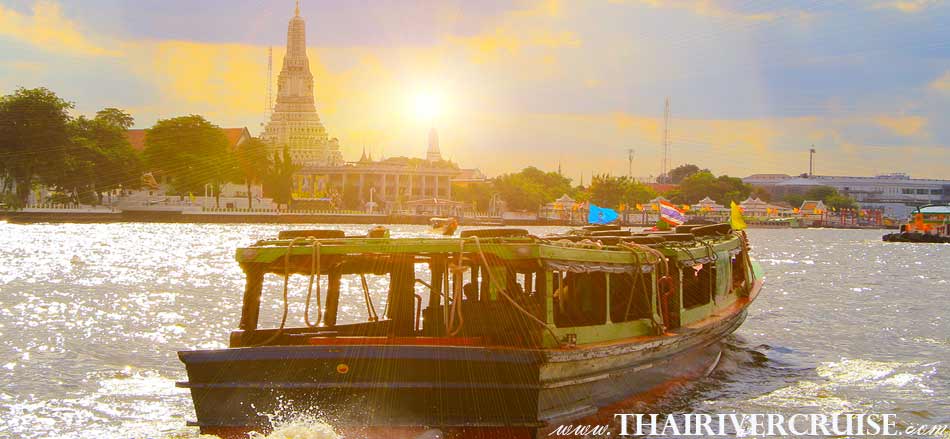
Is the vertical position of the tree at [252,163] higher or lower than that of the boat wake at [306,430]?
higher

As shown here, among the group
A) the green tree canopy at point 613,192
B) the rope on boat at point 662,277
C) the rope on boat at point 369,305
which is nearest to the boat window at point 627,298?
the rope on boat at point 662,277

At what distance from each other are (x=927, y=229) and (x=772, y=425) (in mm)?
95395

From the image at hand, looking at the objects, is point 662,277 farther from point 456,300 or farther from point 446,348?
point 446,348

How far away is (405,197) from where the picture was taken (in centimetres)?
15775

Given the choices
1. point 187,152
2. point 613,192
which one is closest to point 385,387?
point 187,152

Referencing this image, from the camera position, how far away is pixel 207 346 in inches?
835

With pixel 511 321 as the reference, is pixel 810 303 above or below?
below

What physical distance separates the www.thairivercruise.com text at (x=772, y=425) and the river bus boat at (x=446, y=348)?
76cm

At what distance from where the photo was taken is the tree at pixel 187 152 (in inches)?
4210

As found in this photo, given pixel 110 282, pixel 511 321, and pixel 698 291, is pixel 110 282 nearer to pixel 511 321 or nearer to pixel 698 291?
pixel 698 291

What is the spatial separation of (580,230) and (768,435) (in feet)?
12.5

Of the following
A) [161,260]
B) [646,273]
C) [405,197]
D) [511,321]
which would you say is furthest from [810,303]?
[405,197]

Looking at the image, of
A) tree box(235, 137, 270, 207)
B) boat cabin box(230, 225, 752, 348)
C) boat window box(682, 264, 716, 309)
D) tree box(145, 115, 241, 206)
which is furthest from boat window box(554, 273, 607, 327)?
tree box(235, 137, 270, 207)

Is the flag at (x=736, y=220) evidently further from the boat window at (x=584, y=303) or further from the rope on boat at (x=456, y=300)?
the rope on boat at (x=456, y=300)
